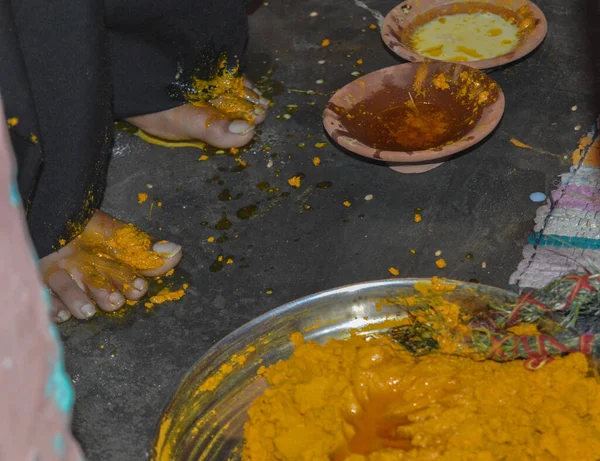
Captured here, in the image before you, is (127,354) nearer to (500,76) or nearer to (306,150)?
(306,150)

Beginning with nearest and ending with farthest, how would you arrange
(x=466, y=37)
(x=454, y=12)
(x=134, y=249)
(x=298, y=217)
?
(x=134, y=249) → (x=298, y=217) → (x=466, y=37) → (x=454, y=12)

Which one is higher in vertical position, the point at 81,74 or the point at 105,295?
the point at 81,74

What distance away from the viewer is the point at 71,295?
2.23 m

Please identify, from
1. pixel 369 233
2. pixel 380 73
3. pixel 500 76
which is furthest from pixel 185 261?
pixel 500 76

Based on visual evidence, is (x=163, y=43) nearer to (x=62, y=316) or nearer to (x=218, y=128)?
(x=218, y=128)

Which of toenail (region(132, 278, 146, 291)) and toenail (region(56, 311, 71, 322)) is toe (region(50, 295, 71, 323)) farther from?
toenail (region(132, 278, 146, 291))

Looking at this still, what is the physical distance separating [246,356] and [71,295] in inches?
25.5

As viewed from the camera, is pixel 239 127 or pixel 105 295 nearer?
pixel 105 295

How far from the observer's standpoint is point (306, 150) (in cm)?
271

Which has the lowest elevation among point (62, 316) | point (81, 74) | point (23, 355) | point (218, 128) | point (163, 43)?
point (62, 316)

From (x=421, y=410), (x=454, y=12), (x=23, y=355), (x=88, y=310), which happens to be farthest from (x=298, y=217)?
(x=23, y=355)

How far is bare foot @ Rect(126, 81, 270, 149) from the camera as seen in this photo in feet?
8.85

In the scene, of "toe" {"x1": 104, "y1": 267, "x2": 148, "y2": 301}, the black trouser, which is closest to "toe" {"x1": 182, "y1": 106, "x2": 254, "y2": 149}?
the black trouser

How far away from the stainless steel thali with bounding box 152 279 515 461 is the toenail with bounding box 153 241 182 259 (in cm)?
55
